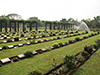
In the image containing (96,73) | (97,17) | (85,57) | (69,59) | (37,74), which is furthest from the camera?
(97,17)

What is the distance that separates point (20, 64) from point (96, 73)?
5.49 m

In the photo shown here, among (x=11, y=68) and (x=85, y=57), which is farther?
(x=85, y=57)

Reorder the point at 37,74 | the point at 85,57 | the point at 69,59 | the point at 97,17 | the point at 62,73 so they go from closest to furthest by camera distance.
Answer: the point at 37,74 → the point at 62,73 → the point at 69,59 → the point at 85,57 → the point at 97,17

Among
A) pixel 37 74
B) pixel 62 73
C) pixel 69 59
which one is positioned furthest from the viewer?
pixel 69 59

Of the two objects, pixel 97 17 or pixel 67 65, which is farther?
pixel 97 17

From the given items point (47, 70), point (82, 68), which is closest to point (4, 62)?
point (47, 70)

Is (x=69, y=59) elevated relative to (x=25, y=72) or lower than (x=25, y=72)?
elevated

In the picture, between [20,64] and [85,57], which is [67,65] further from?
[20,64]

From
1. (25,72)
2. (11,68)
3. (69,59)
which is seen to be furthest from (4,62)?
(69,59)

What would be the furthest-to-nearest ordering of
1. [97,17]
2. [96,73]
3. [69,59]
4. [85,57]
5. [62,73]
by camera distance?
[97,17]
[85,57]
[69,59]
[96,73]
[62,73]

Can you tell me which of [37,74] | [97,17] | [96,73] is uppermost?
[97,17]

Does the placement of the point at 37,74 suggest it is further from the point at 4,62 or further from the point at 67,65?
the point at 4,62

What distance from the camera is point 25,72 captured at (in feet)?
19.5

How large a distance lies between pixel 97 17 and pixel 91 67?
2803 inches
